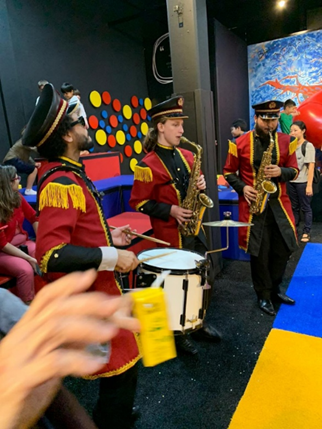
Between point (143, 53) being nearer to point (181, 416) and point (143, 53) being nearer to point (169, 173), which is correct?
point (169, 173)

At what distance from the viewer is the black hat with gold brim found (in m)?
1.48

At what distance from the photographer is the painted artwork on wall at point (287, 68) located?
8016 millimetres

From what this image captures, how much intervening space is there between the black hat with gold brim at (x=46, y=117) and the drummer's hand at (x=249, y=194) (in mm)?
1878

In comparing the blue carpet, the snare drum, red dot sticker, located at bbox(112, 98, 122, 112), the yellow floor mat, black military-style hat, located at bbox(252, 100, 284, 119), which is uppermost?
red dot sticker, located at bbox(112, 98, 122, 112)

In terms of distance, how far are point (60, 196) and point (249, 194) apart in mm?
1937

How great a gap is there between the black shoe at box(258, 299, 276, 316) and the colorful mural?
6841mm

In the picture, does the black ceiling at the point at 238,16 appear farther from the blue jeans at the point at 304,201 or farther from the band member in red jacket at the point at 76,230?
the band member in red jacket at the point at 76,230

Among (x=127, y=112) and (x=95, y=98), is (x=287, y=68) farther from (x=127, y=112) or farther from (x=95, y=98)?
(x=95, y=98)

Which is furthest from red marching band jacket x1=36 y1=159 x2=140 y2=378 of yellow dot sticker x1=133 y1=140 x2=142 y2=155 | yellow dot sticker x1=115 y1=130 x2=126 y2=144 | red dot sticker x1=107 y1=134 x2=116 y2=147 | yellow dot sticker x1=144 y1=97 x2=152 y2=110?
yellow dot sticker x1=144 y1=97 x2=152 y2=110

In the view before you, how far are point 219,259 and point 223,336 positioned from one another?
1.42 metres

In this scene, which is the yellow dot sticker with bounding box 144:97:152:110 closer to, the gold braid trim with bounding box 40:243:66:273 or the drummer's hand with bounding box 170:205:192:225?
the drummer's hand with bounding box 170:205:192:225

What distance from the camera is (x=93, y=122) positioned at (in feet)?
23.7

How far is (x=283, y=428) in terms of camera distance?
184 cm

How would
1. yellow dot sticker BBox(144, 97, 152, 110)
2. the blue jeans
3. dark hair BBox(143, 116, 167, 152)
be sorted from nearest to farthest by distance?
dark hair BBox(143, 116, 167, 152) < the blue jeans < yellow dot sticker BBox(144, 97, 152, 110)
